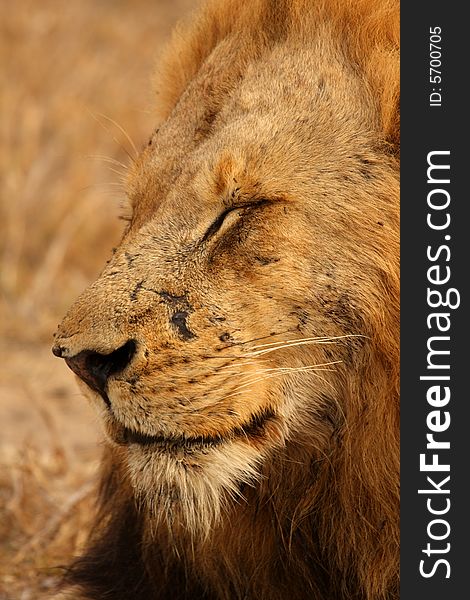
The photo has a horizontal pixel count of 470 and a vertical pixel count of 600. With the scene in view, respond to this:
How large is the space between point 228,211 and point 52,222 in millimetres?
5157

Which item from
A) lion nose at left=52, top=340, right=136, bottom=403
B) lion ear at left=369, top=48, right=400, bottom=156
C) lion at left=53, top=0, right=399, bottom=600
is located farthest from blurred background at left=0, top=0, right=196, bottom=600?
lion nose at left=52, top=340, right=136, bottom=403

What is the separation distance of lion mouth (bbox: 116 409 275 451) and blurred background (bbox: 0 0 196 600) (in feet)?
4.07

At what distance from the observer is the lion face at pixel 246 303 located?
2514 millimetres

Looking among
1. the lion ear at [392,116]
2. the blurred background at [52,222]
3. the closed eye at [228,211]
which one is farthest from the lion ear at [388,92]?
the blurred background at [52,222]

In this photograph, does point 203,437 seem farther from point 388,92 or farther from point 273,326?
point 388,92

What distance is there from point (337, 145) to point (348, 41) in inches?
10.7

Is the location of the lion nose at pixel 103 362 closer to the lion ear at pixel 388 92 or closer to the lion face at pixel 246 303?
the lion face at pixel 246 303

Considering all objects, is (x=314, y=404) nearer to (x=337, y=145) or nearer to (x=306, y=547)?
(x=306, y=547)

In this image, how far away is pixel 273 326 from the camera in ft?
A: 8.39

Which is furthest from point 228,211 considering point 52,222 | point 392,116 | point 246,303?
point 52,222

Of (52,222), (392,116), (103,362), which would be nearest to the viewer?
(103,362)

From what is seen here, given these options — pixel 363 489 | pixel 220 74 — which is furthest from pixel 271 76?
pixel 363 489

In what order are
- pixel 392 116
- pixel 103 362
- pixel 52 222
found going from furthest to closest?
pixel 52 222
pixel 392 116
pixel 103 362

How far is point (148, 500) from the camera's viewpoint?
2.64 metres
